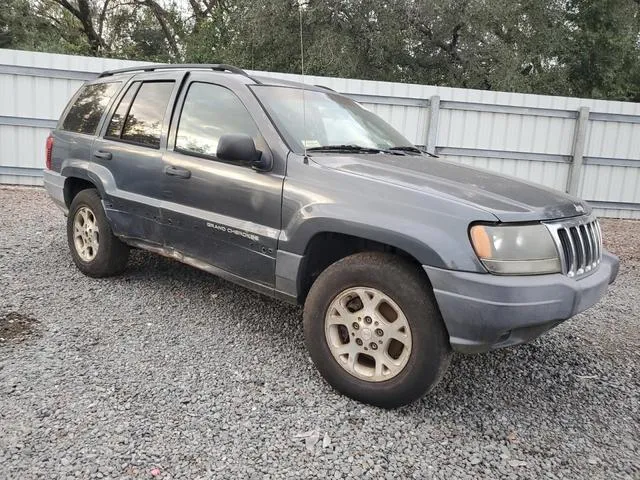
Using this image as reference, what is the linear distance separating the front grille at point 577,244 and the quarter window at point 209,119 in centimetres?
184

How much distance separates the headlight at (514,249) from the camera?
2518 mm

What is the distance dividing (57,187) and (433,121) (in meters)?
6.38

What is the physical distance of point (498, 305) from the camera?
2.46m

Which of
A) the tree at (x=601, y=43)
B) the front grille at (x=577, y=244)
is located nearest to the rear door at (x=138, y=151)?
the front grille at (x=577, y=244)

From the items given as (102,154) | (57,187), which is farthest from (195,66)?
(57,187)

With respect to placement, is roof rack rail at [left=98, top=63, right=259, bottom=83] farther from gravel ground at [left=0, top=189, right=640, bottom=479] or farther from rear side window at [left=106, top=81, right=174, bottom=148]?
gravel ground at [left=0, top=189, right=640, bottom=479]

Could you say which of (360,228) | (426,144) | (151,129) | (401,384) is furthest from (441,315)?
(426,144)

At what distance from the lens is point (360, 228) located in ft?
9.14

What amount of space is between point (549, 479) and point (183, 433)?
1690 millimetres

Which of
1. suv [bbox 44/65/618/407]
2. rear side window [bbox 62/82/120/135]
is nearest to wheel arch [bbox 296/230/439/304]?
suv [bbox 44/65/618/407]

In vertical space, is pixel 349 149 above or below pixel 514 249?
above

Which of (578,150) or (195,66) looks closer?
(195,66)

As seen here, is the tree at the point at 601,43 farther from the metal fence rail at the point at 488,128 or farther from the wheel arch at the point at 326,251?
the wheel arch at the point at 326,251

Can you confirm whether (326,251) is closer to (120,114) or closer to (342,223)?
(342,223)
